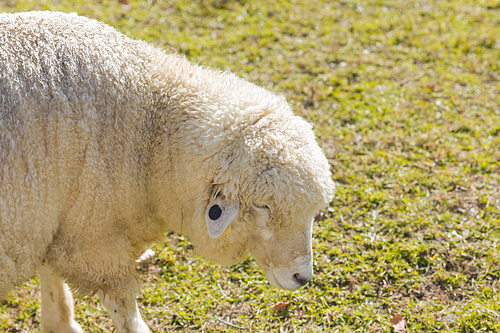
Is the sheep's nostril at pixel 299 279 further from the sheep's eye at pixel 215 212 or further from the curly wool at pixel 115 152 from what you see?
the sheep's eye at pixel 215 212

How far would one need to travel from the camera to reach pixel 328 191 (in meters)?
3.12

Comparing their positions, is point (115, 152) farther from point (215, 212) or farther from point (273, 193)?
point (273, 193)

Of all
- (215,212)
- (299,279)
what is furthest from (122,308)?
(299,279)

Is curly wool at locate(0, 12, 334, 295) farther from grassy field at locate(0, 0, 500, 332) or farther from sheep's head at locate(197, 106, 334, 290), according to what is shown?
grassy field at locate(0, 0, 500, 332)

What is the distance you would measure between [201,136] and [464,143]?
12.8 ft

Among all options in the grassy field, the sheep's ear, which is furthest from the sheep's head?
the grassy field

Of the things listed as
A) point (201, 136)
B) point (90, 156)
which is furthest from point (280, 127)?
point (90, 156)

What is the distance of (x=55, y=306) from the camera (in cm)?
364

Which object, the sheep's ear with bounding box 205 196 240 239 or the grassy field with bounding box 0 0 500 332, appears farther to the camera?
the grassy field with bounding box 0 0 500 332

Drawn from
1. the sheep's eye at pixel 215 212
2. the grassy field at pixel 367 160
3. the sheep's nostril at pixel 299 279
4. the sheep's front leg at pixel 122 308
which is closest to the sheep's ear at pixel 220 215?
the sheep's eye at pixel 215 212

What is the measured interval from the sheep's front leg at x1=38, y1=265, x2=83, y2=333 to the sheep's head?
4.64 feet

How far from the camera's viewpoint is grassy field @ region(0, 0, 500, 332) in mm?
3994

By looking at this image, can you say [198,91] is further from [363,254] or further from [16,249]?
[363,254]

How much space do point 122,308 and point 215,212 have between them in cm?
101
